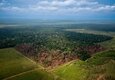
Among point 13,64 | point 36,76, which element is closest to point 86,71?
point 36,76

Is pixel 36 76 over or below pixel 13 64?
below

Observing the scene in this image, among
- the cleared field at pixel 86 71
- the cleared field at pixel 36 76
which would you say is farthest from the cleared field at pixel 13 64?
the cleared field at pixel 86 71

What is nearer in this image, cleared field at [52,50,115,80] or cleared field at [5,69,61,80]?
cleared field at [52,50,115,80]

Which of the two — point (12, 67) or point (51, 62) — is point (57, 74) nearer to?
point (51, 62)

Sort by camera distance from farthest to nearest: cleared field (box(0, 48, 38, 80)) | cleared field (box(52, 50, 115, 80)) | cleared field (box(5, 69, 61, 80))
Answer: cleared field (box(0, 48, 38, 80)), cleared field (box(5, 69, 61, 80)), cleared field (box(52, 50, 115, 80))

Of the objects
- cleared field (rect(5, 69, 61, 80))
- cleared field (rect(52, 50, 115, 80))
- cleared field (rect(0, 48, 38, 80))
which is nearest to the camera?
cleared field (rect(52, 50, 115, 80))

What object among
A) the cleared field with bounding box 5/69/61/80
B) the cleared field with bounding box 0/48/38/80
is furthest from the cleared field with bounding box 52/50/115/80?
the cleared field with bounding box 0/48/38/80

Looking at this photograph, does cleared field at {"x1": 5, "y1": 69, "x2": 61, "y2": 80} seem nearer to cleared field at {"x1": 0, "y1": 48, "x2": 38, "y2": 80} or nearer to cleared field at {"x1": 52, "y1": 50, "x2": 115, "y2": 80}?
cleared field at {"x1": 52, "y1": 50, "x2": 115, "y2": 80}

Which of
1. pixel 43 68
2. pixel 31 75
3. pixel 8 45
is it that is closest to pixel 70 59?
pixel 43 68

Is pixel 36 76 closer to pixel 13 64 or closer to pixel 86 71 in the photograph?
pixel 86 71
